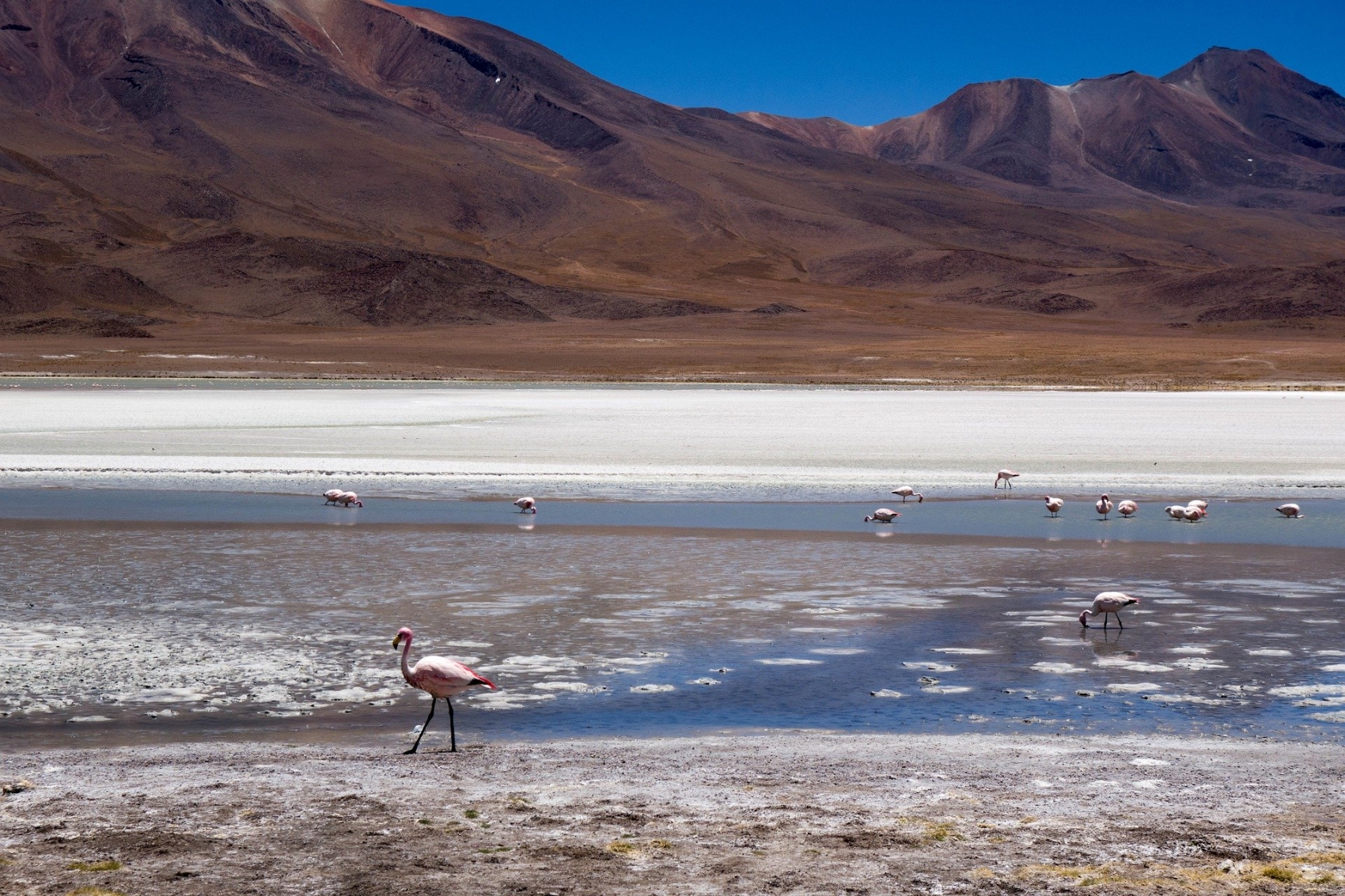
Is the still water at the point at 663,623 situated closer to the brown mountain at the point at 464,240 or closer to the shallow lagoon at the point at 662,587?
the shallow lagoon at the point at 662,587

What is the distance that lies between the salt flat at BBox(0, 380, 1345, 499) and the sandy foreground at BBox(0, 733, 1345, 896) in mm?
12095

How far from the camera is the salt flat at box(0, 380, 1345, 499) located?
20.3 metres

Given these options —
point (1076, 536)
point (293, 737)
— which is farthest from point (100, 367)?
point (293, 737)

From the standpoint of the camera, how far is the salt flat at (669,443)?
20.3 metres

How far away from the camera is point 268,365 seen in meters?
62.4

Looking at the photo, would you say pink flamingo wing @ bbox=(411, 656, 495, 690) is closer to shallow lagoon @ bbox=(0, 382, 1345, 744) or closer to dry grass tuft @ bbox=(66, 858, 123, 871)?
shallow lagoon @ bbox=(0, 382, 1345, 744)

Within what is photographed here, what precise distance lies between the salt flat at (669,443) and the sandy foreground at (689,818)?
12.1 m

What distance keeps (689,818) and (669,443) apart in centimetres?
2047

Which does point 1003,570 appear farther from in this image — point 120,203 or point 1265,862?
point 120,203

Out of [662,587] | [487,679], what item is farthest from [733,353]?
[487,679]

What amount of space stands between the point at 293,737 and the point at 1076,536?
9.65m

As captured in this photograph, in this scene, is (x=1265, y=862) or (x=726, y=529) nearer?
(x=1265, y=862)

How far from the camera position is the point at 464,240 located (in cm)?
14600

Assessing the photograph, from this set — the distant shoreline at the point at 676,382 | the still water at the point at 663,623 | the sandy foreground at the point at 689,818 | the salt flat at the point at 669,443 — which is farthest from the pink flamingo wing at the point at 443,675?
the distant shoreline at the point at 676,382
